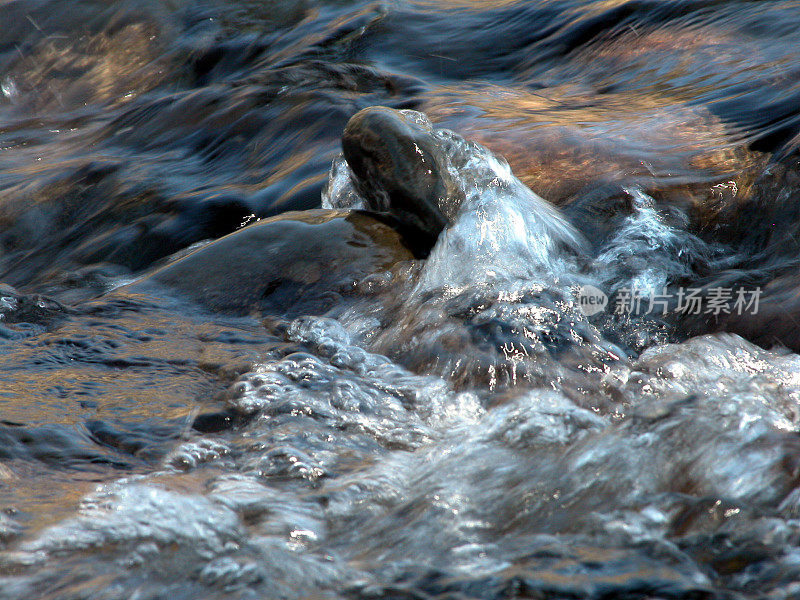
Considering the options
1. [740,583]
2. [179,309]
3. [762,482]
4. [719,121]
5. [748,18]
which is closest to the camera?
[740,583]

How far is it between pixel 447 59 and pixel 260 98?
1.50m

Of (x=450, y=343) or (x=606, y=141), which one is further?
(x=606, y=141)

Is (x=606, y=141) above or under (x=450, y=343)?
above

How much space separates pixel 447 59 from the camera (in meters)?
6.47

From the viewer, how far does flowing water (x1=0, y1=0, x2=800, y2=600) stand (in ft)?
5.84

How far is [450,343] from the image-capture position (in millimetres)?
2896

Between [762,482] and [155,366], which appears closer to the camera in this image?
[762,482]

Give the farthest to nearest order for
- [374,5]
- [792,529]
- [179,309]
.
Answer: [374,5], [179,309], [792,529]

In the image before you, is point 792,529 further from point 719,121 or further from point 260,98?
point 260,98

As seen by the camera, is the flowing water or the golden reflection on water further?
the golden reflection on water

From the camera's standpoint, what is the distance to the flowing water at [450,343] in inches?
70.1

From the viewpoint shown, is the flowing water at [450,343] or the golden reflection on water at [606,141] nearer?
the flowing water at [450,343]

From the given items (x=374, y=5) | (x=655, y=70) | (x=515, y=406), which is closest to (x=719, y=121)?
(x=655, y=70)

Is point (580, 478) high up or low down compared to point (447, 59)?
down
